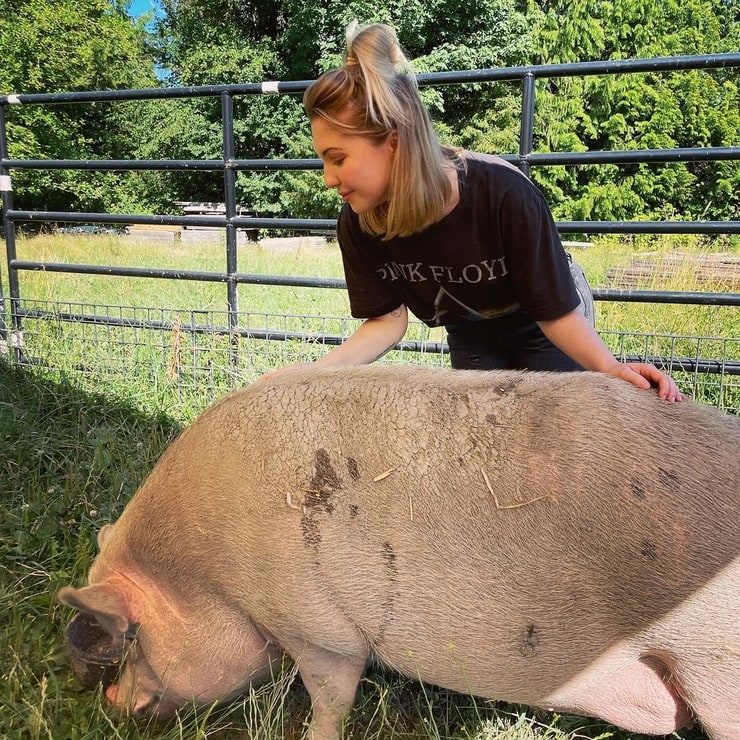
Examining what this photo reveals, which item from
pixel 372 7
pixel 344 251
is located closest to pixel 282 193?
pixel 372 7

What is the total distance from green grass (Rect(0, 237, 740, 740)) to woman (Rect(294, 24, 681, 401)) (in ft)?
3.64

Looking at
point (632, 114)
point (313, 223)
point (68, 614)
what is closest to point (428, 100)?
point (632, 114)

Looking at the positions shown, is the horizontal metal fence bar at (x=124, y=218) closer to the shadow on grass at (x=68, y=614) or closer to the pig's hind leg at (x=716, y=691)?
the shadow on grass at (x=68, y=614)

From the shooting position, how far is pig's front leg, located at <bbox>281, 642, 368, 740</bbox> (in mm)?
1966

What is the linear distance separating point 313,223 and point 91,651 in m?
2.84

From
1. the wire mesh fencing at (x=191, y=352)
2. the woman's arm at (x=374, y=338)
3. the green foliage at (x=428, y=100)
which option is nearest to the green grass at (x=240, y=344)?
the wire mesh fencing at (x=191, y=352)

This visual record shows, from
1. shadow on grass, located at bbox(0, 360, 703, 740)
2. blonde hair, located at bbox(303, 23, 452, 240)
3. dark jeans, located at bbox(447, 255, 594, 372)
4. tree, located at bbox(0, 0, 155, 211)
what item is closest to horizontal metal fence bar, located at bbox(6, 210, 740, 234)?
dark jeans, located at bbox(447, 255, 594, 372)

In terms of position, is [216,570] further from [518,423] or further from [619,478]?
[619,478]

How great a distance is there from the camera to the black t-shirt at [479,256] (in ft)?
7.30

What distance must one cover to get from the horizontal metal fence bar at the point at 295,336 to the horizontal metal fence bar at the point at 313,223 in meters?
0.63

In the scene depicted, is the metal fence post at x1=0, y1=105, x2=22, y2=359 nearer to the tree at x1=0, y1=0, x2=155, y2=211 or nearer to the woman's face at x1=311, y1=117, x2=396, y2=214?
the woman's face at x1=311, y1=117, x2=396, y2=214

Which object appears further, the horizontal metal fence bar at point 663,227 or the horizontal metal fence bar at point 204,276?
the horizontal metal fence bar at point 204,276

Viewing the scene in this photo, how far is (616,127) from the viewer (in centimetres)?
2466

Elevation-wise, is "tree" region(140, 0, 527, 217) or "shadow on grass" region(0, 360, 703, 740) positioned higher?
"tree" region(140, 0, 527, 217)
